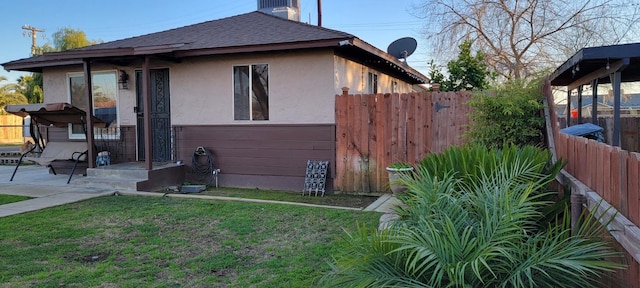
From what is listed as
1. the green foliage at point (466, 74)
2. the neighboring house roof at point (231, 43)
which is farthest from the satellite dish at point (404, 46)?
the green foliage at point (466, 74)

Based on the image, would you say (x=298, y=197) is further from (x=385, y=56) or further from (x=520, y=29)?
(x=520, y=29)

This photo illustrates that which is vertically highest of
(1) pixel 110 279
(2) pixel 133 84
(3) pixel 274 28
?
(3) pixel 274 28

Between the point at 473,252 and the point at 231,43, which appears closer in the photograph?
the point at 473,252

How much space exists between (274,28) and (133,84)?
3.32 meters

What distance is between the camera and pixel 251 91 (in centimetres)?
850

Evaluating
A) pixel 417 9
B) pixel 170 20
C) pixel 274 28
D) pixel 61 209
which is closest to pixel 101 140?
pixel 61 209

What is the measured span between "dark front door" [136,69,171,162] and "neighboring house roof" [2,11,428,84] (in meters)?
0.66

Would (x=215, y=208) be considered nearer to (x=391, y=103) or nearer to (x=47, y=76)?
(x=391, y=103)

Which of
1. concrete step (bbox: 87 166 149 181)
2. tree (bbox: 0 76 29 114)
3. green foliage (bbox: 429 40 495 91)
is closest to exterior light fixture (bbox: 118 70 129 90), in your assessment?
concrete step (bbox: 87 166 149 181)

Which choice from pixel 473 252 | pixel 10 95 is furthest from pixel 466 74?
pixel 10 95

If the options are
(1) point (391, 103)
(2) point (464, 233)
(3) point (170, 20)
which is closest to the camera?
(2) point (464, 233)

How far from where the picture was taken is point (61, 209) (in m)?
6.16

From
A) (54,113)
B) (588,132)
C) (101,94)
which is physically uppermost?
(101,94)

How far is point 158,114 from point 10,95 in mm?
25990
